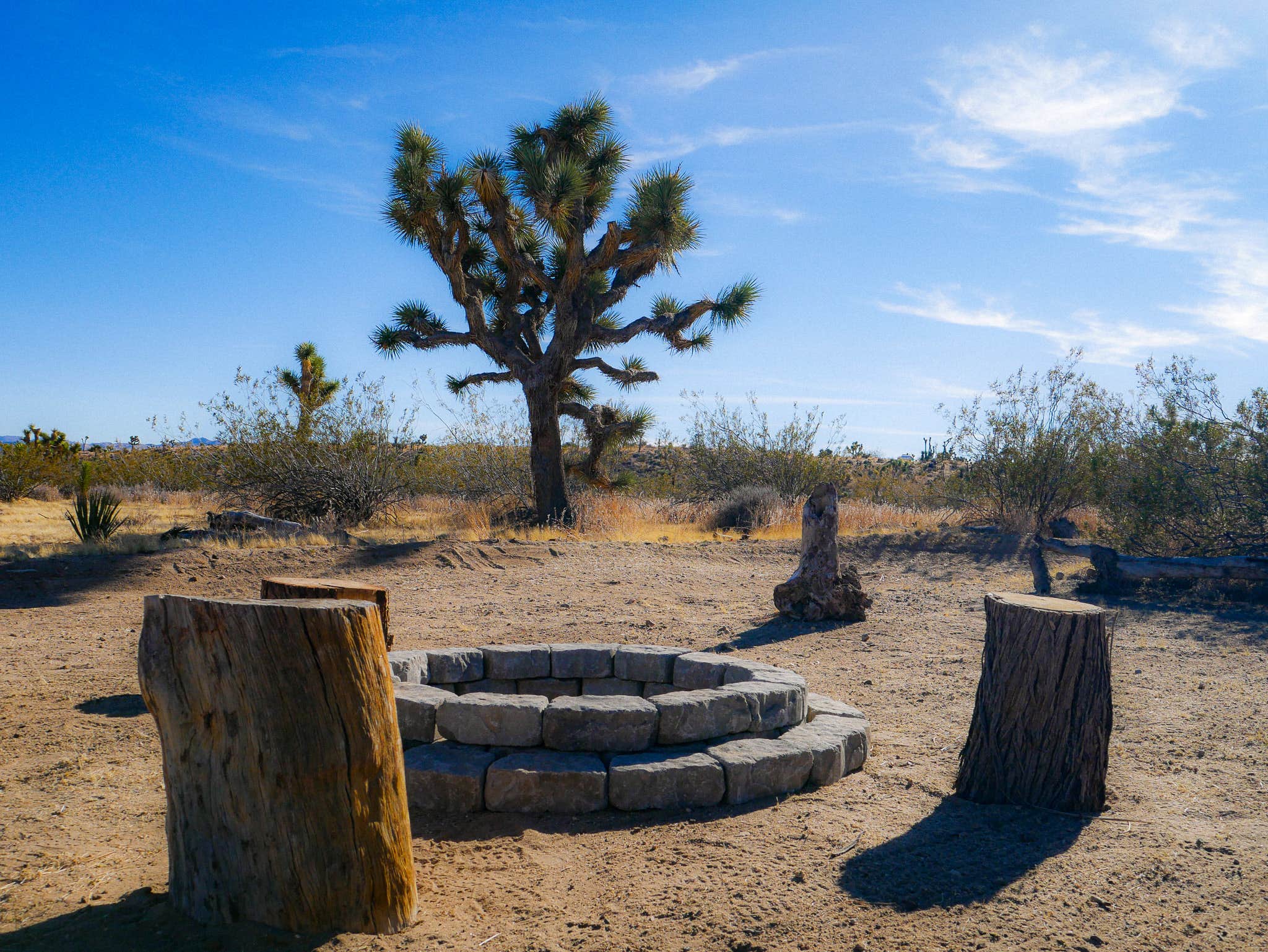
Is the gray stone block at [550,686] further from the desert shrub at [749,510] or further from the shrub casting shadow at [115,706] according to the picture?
the desert shrub at [749,510]

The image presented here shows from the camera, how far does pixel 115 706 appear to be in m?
5.61

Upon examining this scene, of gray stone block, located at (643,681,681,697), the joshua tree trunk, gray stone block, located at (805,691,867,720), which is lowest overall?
gray stone block, located at (805,691,867,720)

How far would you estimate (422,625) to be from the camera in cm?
832

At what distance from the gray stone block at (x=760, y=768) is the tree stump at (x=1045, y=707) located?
33.6 inches

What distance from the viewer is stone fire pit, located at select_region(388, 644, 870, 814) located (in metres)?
4.02

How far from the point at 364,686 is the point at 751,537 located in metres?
12.8

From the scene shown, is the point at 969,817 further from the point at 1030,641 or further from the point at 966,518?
the point at 966,518

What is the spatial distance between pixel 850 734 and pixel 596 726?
1473mm

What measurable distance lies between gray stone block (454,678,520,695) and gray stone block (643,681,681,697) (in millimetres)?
849

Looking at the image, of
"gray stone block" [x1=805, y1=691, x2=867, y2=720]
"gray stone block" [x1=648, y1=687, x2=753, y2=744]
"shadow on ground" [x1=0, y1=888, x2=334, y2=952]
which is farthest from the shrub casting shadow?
"gray stone block" [x1=805, y1=691, x2=867, y2=720]

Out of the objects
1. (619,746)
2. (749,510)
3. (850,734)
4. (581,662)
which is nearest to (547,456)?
(749,510)

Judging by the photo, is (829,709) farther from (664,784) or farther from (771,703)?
(664,784)

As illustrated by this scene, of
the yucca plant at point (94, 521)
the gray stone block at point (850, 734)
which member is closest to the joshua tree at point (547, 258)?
the yucca plant at point (94, 521)

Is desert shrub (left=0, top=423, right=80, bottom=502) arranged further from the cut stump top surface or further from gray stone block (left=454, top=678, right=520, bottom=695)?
the cut stump top surface
